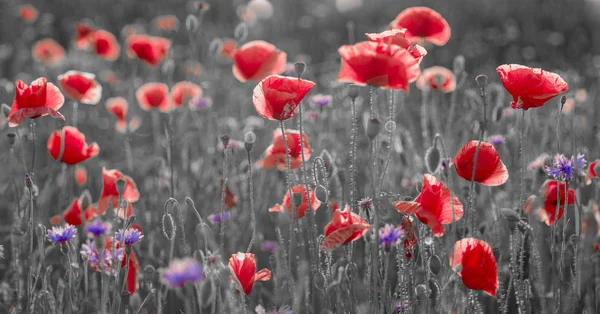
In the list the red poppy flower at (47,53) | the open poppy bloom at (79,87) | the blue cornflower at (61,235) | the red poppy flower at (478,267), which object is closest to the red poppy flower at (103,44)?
the red poppy flower at (47,53)

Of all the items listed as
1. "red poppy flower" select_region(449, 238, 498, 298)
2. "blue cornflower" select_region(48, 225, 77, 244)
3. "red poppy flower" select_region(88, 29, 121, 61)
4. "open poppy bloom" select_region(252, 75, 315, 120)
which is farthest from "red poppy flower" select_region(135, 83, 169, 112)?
"red poppy flower" select_region(449, 238, 498, 298)

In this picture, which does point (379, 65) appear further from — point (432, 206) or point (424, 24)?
point (424, 24)

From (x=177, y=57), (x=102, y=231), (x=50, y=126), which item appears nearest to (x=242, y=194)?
(x=102, y=231)

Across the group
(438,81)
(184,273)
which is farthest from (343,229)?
(438,81)

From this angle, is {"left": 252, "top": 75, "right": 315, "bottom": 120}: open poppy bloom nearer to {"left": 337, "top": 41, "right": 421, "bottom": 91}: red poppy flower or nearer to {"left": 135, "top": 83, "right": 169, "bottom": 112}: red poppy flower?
{"left": 337, "top": 41, "right": 421, "bottom": 91}: red poppy flower

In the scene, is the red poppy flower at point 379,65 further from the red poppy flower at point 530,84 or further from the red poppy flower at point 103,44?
the red poppy flower at point 103,44

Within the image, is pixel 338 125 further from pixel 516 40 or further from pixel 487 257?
pixel 516 40
